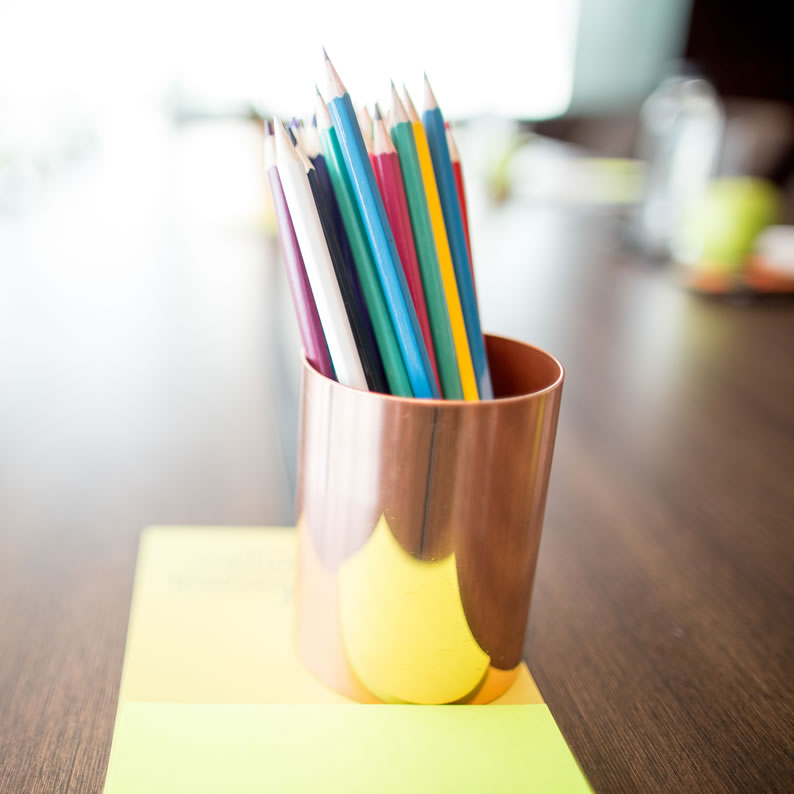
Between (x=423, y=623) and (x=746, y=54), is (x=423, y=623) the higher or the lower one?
the lower one

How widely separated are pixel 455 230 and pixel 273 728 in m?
0.18

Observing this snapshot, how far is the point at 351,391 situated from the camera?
235 millimetres

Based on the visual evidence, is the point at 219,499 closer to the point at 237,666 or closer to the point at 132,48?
the point at 237,666

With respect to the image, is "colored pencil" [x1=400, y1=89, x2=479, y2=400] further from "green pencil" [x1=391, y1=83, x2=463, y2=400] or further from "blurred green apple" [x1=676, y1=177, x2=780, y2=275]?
"blurred green apple" [x1=676, y1=177, x2=780, y2=275]

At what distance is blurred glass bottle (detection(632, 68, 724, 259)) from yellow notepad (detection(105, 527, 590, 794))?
39.2 inches

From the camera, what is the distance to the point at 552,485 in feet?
1.50

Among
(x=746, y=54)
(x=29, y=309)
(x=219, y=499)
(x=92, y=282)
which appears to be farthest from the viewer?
(x=746, y=54)

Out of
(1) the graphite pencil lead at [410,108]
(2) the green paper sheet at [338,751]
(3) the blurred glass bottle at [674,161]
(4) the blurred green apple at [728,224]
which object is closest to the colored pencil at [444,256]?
(1) the graphite pencil lead at [410,108]

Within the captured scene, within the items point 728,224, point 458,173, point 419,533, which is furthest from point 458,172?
point 728,224

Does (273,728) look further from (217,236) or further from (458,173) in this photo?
(217,236)

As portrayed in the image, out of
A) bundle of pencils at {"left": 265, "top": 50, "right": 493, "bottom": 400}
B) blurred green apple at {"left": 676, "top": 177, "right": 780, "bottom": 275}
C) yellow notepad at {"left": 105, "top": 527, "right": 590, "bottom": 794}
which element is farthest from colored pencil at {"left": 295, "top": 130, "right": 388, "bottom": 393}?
blurred green apple at {"left": 676, "top": 177, "right": 780, "bottom": 275}

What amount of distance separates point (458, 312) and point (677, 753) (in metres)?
0.17

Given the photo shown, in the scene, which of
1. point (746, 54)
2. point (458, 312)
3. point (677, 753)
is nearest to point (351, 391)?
point (458, 312)

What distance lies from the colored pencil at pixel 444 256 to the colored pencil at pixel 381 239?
0.02 metres
